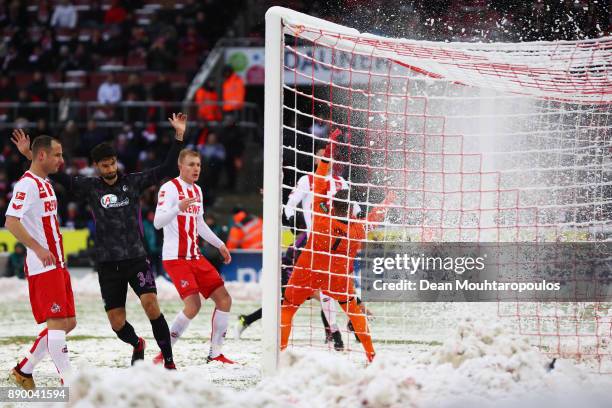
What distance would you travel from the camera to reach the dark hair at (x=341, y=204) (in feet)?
25.9

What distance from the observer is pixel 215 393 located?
5.19 m

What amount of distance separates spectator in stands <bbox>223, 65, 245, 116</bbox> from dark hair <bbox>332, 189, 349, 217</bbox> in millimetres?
10877

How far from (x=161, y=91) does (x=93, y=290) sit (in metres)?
6.16

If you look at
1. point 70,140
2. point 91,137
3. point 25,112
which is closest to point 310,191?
point 91,137

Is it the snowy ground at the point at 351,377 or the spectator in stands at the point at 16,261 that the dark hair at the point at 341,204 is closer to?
the snowy ground at the point at 351,377

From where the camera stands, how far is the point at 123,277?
24.8 feet

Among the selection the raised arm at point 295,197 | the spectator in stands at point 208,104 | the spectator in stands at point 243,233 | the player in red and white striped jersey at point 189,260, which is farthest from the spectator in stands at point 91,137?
the player in red and white striped jersey at point 189,260

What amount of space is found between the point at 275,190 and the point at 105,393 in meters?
2.33

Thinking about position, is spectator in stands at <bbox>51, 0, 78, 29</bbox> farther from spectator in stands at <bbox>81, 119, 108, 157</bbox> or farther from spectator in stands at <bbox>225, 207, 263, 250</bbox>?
spectator in stands at <bbox>225, 207, 263, 250</bbox>

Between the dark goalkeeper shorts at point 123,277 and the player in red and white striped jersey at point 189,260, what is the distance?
0.57m

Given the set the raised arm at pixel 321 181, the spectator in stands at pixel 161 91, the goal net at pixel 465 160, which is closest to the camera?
the goal net at pixel 465 160

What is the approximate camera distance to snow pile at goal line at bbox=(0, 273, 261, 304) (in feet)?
44.6

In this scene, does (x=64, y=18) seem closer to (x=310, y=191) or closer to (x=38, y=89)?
(x=38, y=89)

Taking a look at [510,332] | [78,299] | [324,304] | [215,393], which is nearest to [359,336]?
[324,304]
